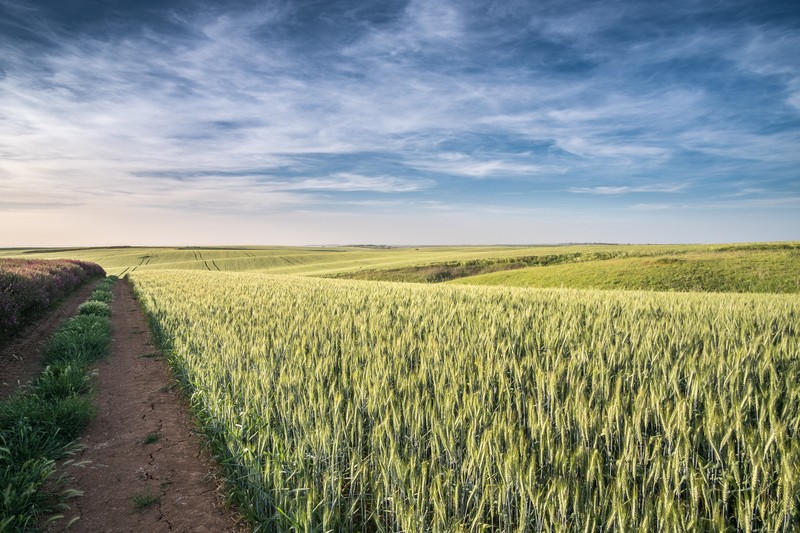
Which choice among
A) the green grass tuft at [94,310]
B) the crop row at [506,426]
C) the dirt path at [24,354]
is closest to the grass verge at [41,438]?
the dirt path at [24,354]

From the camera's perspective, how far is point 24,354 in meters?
9.46

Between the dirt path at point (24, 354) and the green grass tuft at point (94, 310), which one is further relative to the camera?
the green grass tuft at point (94, 310)

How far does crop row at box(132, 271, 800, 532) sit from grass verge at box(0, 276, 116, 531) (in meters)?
1.44

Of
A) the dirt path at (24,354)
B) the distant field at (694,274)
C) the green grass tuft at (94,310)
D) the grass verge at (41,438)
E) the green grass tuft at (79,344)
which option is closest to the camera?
the grass verge at (41,438)

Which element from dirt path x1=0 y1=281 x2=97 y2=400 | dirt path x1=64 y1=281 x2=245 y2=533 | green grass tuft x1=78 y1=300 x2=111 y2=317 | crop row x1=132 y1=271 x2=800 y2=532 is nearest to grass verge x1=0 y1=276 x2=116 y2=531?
dirt path x1=64 y1=281 x2=245 y2=533

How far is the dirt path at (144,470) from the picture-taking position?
3.54 meters

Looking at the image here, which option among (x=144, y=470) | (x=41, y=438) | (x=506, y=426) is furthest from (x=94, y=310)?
A: (x=506, y=426)

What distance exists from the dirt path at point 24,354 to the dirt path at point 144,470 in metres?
1.40

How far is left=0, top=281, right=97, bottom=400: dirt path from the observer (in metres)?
7.32

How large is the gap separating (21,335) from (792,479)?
16078 millimetres

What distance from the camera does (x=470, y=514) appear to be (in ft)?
8.24

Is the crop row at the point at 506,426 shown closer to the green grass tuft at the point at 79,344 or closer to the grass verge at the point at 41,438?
the grass verge at the point at 41,438

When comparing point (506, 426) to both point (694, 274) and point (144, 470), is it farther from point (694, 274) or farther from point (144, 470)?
point (694, 274)

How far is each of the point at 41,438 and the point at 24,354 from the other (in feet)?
21.4
